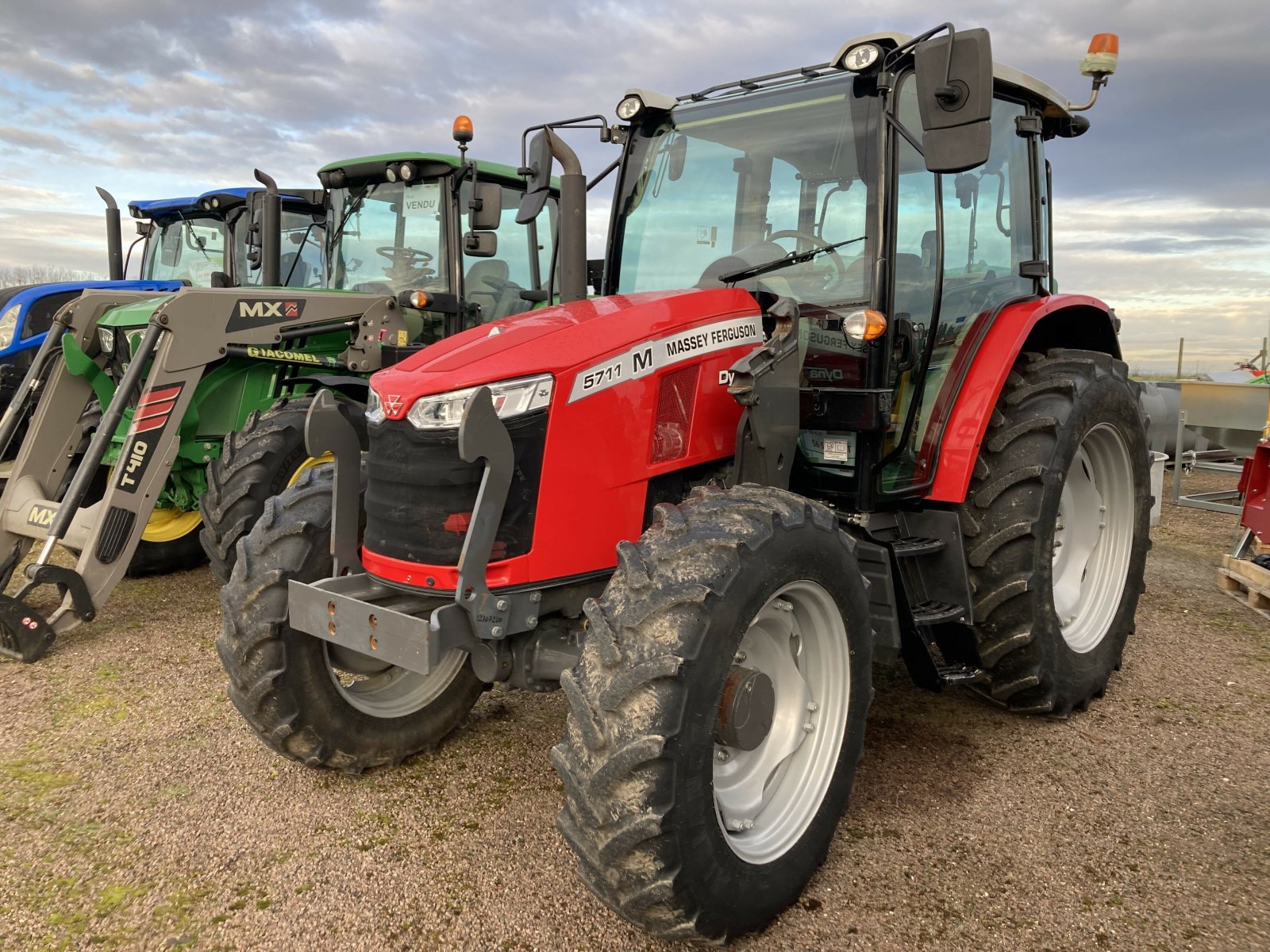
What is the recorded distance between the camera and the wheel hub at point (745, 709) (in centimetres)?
239

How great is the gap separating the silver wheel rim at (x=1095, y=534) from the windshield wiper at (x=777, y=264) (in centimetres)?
167

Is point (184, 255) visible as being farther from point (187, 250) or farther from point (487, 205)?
point (487, 205)

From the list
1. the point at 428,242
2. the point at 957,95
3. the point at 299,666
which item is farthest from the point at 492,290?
the point at 957,95

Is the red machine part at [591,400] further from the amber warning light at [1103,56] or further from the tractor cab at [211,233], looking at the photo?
the tractor cab at [211,233]

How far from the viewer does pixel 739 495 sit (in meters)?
2.54

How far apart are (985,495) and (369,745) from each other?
241 cm

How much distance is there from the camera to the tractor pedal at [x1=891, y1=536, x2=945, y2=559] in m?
3.28

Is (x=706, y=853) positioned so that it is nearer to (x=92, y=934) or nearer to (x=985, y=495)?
(x=92, y=934)

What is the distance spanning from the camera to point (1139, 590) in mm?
4207

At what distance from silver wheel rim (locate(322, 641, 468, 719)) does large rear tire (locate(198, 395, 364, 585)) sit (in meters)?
1.80

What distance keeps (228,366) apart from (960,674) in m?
4.45

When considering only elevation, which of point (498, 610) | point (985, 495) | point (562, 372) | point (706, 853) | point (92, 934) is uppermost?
point (562, 372)

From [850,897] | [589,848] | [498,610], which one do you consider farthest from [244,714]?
[850,897]

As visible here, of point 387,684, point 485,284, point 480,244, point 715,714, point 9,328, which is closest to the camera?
point 715,714
